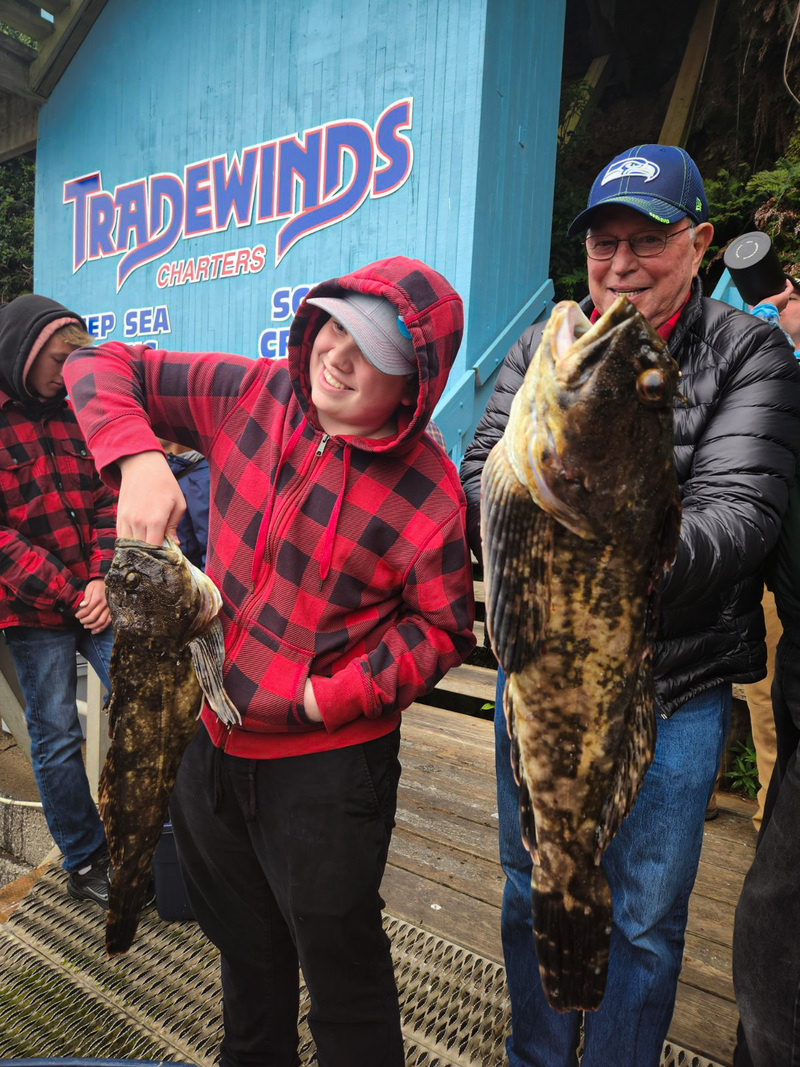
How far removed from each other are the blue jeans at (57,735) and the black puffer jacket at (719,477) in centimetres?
268

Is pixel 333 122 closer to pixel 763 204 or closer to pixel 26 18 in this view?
pixel 763 204

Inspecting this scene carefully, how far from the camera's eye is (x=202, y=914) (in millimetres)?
2162

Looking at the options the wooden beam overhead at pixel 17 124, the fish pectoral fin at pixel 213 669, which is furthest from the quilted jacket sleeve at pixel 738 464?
the wooden beam overhead at pixel 17 124

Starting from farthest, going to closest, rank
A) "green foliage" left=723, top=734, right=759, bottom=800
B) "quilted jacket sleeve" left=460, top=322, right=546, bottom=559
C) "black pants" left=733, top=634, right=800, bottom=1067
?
"green foliage" left=723, top=734, right=759, bottom=800 → "quilted jacket sleeve" left=460, top=322, right=546, bottom=559 → "black pants" left=733, top=634, right=800, bottom=1067

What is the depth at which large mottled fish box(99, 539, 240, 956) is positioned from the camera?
181 cm

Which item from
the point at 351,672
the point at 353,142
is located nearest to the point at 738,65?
the point at 353,142

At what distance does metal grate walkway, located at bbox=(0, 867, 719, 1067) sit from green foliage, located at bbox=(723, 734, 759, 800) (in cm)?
227

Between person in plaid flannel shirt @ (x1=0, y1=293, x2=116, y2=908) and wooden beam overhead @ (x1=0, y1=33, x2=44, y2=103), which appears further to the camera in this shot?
wooden beam overhead @ (x1=0, y1=33, x2=44, y2=103)

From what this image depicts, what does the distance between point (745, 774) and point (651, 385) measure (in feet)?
13.6

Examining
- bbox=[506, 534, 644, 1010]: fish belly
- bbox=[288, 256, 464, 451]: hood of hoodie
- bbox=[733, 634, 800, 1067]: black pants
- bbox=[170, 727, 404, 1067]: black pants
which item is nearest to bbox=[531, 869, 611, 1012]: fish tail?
bbox=[506, 534, 644, 1010]: fish belly

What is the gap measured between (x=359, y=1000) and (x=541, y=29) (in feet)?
24.7

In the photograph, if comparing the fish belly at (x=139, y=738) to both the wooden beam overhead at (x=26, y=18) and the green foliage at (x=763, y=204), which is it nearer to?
the green foliage at (x=763, y=204)

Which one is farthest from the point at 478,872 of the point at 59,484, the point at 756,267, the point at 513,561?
the point at 756,267

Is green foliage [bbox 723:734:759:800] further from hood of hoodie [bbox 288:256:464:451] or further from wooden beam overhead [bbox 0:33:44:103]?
wooden beam overhead [bbox 0:33:44:103]
